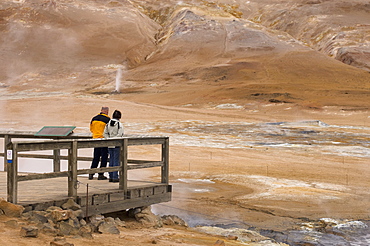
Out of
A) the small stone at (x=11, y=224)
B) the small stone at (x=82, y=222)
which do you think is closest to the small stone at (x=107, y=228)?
the small stone at (x=82, y=222)

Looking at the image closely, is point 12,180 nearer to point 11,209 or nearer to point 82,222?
point 11,209

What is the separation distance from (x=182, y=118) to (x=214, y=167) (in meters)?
19.0

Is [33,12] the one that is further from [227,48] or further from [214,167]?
[214,167]

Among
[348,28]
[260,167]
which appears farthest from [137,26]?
[260,167]

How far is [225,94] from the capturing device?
53.0m

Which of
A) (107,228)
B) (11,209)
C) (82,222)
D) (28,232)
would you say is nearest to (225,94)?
(107,228)

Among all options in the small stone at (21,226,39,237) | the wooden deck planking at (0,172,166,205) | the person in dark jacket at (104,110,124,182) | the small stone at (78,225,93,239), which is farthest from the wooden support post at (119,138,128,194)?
the small stone at (21,226,39,237)

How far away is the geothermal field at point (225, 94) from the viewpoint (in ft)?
37.8

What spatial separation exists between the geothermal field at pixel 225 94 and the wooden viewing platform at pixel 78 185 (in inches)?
44.4

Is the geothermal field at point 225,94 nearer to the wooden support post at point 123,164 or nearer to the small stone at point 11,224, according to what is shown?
the small stone at point 11,224

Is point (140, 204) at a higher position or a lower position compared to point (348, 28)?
lower

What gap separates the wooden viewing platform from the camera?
21.9ft

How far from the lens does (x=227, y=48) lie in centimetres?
8038

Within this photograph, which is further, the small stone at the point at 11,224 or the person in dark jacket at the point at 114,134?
the person in dark jacket at the point at 114,134
